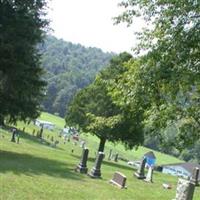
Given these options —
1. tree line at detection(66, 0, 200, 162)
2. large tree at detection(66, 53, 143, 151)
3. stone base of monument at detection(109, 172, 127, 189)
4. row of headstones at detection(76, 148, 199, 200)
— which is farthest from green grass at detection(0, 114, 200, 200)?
large tree at detection(66, 53, 143, 151)

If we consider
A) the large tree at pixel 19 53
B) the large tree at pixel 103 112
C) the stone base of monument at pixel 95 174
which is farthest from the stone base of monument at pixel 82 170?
the large tree at pixel 103 112

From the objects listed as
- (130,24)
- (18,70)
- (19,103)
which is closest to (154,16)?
(130,24)

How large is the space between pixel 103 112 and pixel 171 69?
29661mm

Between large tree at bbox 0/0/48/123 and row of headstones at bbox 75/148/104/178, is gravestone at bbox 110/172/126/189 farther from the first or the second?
large tree at bbox 0/0/48/123

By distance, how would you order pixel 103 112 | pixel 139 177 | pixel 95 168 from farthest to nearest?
pixel 103 112, pixel 139 177, pixel 95 168

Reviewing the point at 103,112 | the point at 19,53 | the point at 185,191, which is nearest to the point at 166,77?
the point at 185,191

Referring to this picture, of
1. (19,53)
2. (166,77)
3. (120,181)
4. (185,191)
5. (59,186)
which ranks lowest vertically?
(59,186)

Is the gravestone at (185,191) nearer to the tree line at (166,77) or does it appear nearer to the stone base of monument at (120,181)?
the tree line at (166,77)

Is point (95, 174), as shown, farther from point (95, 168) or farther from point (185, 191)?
point (185, 191)

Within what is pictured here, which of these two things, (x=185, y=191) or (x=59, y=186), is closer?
(x=185, y=191)

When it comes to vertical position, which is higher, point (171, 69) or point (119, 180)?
point (171, 69)

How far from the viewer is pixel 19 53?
97.8 ft

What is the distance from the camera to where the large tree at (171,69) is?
1313 centimetres

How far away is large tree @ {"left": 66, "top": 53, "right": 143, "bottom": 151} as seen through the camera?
40.7 m
